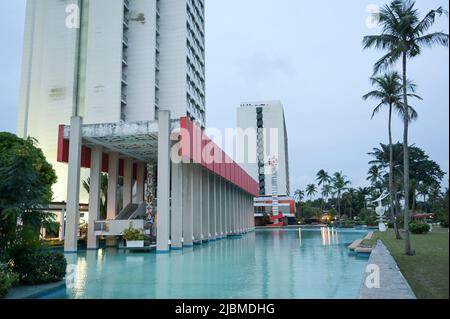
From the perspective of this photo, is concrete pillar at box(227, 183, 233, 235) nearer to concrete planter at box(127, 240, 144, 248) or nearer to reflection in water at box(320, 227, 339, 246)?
reflection in water at box(320, 227, 339, 246)

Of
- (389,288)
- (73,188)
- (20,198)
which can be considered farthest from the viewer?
(73,188)

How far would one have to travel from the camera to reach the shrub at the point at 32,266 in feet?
32.2

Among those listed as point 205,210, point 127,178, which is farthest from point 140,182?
point 205,210

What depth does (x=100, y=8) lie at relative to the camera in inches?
1698

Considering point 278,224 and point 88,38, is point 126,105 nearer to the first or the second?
point 88,38

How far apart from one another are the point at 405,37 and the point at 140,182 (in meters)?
23.7

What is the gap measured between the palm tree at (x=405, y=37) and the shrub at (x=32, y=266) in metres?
12.5

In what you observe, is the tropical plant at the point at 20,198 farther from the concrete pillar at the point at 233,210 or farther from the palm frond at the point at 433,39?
the concrete pillar at the point at 233,210

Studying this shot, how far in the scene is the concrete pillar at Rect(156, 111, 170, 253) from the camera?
21.0m

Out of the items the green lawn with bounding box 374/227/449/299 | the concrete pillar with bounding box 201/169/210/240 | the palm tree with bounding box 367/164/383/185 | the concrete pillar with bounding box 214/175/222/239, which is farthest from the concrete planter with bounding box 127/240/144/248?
the palm tree with bounding box 367/164/383/185

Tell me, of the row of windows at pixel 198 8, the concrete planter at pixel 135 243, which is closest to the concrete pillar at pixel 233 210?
the concrete planter at pixel 135 243

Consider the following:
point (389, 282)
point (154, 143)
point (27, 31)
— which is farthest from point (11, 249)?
point (27, 31)

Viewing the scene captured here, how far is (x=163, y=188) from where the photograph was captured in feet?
69.4

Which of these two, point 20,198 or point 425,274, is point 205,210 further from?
point 425,274
